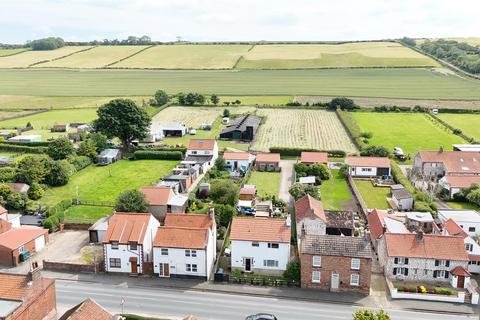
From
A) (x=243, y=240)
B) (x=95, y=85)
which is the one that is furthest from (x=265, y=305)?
(x=95, y=85)

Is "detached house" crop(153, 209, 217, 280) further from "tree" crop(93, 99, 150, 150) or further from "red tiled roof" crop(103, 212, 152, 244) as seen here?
"tree" crop(93, 99, 150, 150)

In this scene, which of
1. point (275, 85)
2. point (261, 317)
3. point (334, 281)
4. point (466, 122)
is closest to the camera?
point (261, 317)

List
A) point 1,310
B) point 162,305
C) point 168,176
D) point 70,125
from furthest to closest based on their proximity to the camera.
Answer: point 70,125
point 168,176
point 162,305
point 1,310

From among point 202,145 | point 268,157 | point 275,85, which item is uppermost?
point 275,85

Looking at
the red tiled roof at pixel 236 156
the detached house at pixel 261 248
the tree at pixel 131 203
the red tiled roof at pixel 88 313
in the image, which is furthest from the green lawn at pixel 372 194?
the red tiled roof at pixel 88 313

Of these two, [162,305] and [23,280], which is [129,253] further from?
[23,280]

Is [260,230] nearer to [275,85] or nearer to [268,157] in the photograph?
[268,157]

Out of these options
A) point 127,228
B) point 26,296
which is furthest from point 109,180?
point 26,296

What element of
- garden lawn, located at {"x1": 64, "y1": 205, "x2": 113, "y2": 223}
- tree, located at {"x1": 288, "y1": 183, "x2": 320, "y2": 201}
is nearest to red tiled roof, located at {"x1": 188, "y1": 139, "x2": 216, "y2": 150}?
tree, located at {"x1": 288, "y1": 183, "x2": 320, "y2": 201}
